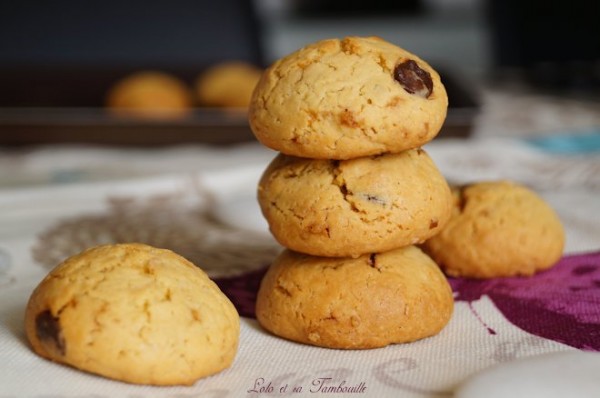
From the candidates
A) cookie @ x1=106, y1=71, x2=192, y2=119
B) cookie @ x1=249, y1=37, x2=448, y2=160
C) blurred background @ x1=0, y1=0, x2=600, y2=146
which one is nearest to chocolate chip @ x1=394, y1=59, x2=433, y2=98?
cookie @ x1=249, y1=37, x2=448, y2=160

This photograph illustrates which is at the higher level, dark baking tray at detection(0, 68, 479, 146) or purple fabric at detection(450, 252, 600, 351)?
purple fabric at detection(450, 252, 600, 351)

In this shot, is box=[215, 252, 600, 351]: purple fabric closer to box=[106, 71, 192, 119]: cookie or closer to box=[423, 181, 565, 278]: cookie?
box=[423, 181, 565, 278]: cookie

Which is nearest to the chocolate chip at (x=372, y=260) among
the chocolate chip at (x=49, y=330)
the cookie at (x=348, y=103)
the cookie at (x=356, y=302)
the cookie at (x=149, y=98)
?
the cookie at (x=356, y=302)

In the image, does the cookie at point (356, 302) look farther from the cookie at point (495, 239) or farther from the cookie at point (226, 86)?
the cookie at point (226, 86)

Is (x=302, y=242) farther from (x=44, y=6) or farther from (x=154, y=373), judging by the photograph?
(x=44, y=6)

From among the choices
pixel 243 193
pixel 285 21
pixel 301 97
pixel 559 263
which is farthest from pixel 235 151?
pixel 285 21
